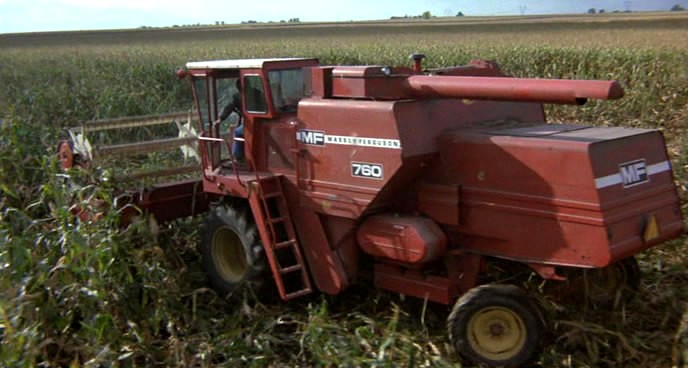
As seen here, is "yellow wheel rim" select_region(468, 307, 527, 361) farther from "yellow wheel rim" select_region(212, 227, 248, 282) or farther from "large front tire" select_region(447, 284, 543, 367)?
"yellow wheel rim" select_region(212, 227, 248, 282)

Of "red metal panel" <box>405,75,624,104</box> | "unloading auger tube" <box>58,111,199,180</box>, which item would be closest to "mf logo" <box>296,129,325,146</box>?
"red metal panel" <box>405,75,624,104</box>

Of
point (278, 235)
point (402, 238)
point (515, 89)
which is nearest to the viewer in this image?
point (515, 89)

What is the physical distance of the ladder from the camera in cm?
567

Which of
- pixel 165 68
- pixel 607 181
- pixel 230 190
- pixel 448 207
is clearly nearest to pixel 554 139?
pixel 607 181

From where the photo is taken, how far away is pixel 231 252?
6473 mm

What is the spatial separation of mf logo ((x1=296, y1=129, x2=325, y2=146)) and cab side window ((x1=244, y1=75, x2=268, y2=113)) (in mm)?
408

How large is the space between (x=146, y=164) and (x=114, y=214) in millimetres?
3276

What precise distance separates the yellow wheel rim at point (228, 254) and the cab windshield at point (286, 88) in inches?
47.2

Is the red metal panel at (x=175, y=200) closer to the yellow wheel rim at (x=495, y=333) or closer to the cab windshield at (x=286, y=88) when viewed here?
the cab windshield at (x=286, y=88)

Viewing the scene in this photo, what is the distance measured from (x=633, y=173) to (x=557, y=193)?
54 cm

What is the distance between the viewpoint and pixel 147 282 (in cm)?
555

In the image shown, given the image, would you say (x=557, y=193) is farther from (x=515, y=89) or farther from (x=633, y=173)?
(x=515, y=89)

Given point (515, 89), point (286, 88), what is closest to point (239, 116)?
point (286, 88)

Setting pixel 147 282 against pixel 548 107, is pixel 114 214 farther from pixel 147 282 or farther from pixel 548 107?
pixel 548 107
